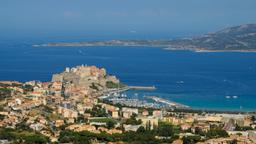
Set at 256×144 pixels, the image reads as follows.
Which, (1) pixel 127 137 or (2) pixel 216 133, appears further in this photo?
(2) pixel 216 133

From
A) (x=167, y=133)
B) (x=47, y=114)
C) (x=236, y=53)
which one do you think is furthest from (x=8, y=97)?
(x=236, y=53)

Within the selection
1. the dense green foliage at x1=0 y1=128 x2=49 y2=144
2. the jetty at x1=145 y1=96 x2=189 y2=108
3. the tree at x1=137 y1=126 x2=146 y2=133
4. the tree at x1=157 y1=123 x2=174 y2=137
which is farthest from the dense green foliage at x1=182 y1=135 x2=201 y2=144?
the jetty at x1=145 y1=96 x2=189 y2=108

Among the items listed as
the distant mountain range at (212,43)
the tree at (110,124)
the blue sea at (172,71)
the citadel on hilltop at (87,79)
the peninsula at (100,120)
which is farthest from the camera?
the distant mountain range at (212,43)

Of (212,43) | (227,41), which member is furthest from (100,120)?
(227,41)

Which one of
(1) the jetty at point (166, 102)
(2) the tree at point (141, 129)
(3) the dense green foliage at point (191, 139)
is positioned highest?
(1) the jetty at point (166, 102)

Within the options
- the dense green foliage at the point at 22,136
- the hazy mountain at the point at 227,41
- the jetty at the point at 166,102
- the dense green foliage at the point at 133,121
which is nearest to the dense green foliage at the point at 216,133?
the dense green foliage at the point at 133,121

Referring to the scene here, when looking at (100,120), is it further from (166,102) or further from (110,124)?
(166,102)

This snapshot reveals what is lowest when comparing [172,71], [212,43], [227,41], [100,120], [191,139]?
[191,139]

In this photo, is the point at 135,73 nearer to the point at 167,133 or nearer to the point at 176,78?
the point at 176,78

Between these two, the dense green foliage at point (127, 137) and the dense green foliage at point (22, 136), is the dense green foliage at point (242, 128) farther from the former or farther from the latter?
the dense green foliage at point (22, 136)
